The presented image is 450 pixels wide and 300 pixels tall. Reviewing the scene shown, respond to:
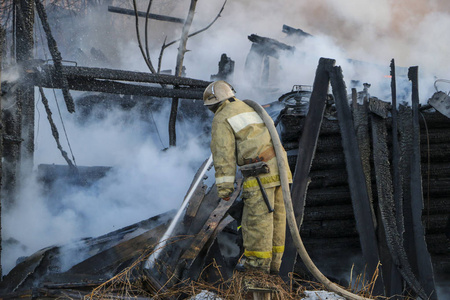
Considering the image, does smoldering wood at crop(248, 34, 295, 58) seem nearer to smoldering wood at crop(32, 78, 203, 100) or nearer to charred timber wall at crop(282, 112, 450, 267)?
smoldering wood at crop(32, 78, 203, 100)

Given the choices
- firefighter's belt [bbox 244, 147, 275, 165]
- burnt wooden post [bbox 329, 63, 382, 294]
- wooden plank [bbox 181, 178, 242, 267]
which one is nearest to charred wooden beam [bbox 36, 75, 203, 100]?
wooden plank [bbox 181, 178, 242, 267]

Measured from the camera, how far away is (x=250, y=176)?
13.1ft

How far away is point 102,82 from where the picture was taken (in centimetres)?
768

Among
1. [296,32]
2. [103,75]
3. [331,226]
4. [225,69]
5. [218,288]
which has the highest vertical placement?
[296,32]

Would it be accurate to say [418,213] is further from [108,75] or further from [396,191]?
[108,75]

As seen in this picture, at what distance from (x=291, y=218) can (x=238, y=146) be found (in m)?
0.85

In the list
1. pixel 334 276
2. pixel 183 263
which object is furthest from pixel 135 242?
pixel 334 276

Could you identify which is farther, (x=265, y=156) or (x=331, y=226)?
(x=331, y=226)

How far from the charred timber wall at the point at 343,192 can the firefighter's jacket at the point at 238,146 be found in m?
2.24

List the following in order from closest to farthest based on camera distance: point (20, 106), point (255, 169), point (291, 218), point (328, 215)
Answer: point (291, 218), point (255, 169), point (328, 215), point (20, 106)

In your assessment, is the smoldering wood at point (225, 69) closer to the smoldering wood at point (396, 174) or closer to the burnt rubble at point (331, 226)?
the burnt rubble at point (331, 226)

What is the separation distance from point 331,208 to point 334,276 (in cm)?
103

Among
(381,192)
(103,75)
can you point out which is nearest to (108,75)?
(103,75)

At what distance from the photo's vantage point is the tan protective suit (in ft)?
12.9
